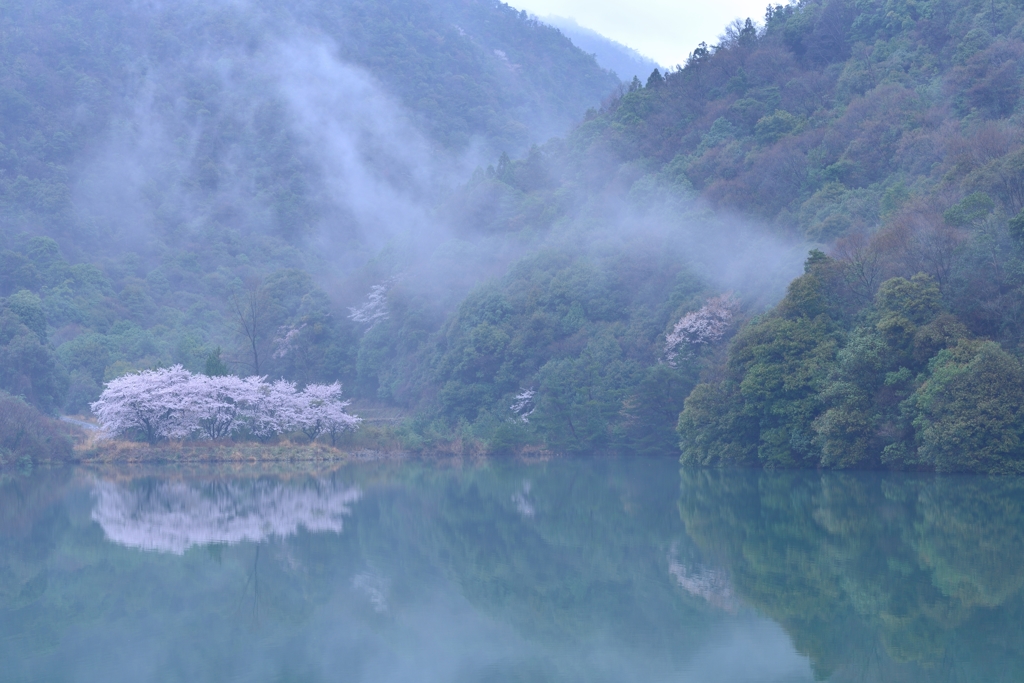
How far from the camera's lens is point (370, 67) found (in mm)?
101125

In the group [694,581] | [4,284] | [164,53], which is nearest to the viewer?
[694,581]

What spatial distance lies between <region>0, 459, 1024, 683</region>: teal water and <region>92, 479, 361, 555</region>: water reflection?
0.12 meters

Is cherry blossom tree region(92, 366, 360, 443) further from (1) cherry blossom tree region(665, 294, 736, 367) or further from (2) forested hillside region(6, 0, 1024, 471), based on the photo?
(1) cherry blossom tree region(665, 294, 736, 367)

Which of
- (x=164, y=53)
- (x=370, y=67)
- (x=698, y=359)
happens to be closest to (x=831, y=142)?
(x=698, y=359)

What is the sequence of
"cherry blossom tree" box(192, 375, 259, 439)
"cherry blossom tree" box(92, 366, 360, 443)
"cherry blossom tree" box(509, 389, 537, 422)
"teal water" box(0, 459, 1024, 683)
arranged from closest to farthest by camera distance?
1. "teal water" box(0, 459, 1024, 683)
2. "cherry blossom tree" box(92, 366, 360, 443)
3. "cherry blossom tree" box(192, 375, 259, 439)
4. "cherry blossom tree" box(509, 389, 537, 422)

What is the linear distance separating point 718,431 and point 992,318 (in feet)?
27.9

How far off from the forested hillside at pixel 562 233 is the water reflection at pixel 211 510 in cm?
1323

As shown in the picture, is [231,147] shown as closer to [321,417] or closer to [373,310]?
[373,310]

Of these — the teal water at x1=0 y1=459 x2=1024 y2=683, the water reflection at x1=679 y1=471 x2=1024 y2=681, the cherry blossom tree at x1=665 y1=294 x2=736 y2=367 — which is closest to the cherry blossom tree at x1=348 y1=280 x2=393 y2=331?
the cherry blossom tree at x1=665 y1=294 x2=736 y2=367

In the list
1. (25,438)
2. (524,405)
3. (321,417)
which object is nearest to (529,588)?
(25,438)

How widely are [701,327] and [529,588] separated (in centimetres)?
2628

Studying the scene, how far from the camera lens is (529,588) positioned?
12.2 m

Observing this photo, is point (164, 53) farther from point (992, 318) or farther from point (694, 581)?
point (694, 581)

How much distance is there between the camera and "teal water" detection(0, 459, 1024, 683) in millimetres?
9016
